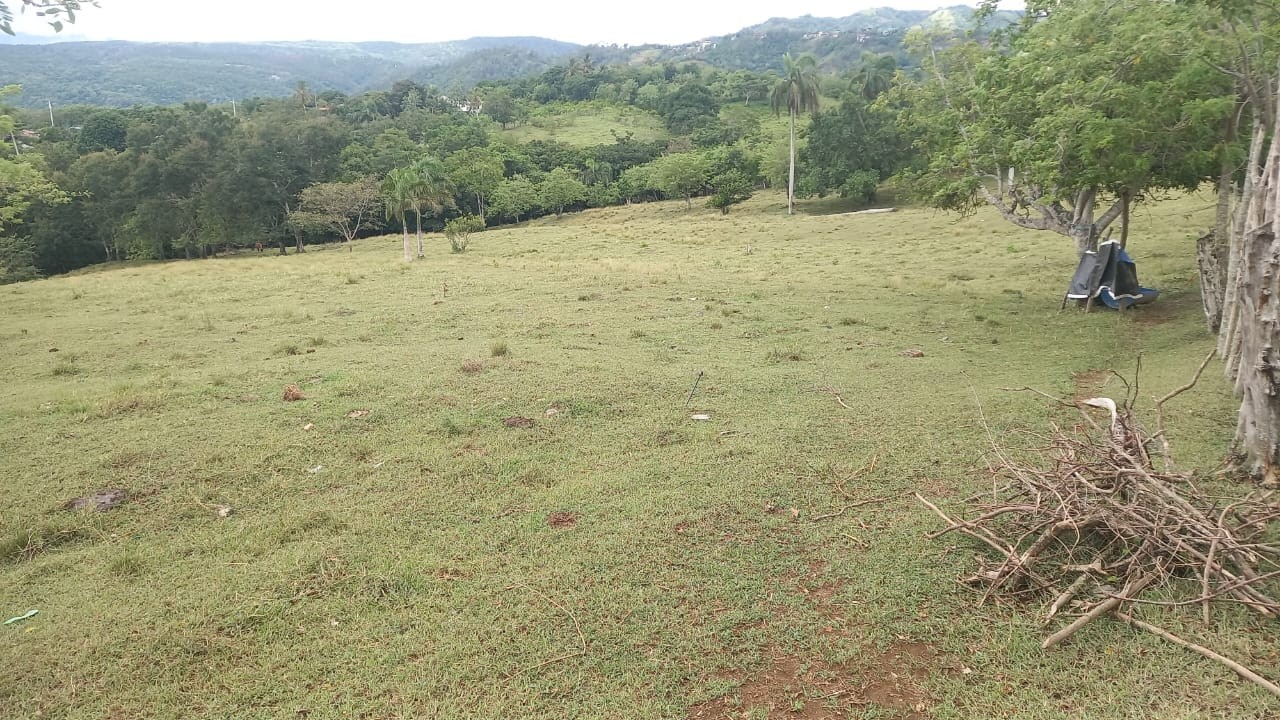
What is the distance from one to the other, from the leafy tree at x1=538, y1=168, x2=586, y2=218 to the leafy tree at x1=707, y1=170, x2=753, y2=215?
1348 centimetres

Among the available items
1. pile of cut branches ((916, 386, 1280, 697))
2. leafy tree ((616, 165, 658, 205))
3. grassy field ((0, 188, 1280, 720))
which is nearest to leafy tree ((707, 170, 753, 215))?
leafy tree ((616, 165, 658, 205))

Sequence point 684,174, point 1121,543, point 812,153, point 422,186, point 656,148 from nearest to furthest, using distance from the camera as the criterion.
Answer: point 1121,543 < point 422,186 < point 812,153 < point 684,174 < point 656,148

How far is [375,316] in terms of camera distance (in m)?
15.9

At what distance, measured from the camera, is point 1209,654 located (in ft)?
11.7

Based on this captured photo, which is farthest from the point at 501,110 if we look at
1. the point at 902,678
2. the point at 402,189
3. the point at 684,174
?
the point at 902,678

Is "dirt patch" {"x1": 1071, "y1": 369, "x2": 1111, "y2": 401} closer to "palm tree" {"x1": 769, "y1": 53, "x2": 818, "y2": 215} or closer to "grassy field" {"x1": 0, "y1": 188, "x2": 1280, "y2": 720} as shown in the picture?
"grassy field" {"x1": 0, "y1": 188, "x2": 1280, "y2": 720}

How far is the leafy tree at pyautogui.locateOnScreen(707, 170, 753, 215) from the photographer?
5041 cm

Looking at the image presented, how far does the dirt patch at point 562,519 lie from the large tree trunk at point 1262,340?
532cm

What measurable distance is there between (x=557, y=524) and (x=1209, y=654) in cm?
417

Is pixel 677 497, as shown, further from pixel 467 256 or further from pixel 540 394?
pixel 467 256

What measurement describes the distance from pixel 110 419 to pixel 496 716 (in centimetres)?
745

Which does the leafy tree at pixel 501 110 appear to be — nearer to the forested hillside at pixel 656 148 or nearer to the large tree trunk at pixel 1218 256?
the forested hillside at pixel 656 148

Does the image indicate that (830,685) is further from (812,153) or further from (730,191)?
(730,191)

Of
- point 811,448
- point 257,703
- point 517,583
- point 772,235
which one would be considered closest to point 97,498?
point 257,703
